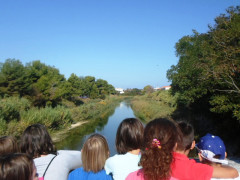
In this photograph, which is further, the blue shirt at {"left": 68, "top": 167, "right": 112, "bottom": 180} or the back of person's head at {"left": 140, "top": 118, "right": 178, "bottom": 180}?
the blue shirt at {"left": 68, "top": 167, "right": 112, "bottom": 180}

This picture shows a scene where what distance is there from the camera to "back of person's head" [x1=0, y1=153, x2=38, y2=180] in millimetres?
1099

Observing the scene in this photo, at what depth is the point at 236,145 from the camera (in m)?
8.32

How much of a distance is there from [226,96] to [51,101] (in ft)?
51.8

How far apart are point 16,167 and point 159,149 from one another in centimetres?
82

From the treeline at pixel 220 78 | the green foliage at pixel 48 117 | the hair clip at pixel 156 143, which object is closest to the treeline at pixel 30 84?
the green foliage at pixel 48 117

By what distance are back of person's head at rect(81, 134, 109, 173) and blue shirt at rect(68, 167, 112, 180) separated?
26mm

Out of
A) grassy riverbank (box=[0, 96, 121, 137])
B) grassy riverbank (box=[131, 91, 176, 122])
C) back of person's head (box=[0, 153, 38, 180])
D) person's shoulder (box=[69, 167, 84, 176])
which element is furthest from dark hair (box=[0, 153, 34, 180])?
grassy riverbank (box=[131, 91, 176, 122])

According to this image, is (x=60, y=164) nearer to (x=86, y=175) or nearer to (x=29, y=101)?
(x=86, y=175)

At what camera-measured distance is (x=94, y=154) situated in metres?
1.43

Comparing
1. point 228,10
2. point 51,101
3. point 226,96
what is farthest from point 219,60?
point 51,101

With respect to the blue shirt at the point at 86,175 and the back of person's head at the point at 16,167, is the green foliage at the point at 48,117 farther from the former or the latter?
the back of person's head at the point at 16,167

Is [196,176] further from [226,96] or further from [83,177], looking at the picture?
[226,96]

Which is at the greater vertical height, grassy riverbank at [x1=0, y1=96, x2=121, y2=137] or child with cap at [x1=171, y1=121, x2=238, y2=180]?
child with cap at [x1=171, y1=121, x2=238, y2=180]

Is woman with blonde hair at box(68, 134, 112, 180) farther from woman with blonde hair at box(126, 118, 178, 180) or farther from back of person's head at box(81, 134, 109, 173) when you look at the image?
woman with blonde hair at box(126, 118, 178, 180)
